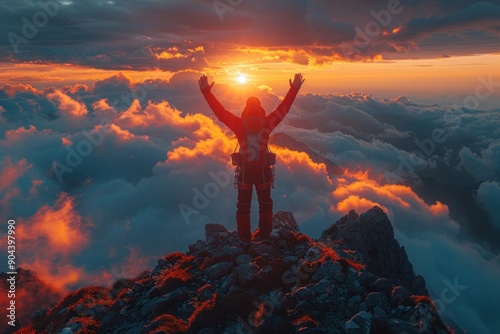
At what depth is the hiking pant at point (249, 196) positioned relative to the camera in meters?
10.6

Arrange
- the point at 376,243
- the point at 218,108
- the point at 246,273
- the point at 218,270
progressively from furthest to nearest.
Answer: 1. the point at 376,243
2. the point at 218,108
3. the point at 218,270
4. the point at 246,273

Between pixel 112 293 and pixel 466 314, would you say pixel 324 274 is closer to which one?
pixel 112 293

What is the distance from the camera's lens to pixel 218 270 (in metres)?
9.16

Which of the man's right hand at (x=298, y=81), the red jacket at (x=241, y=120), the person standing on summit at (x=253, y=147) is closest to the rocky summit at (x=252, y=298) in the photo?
the person standing on summit at (x=253, y=147)

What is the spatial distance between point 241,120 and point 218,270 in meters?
4.55

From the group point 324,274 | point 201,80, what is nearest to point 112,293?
point 324,274

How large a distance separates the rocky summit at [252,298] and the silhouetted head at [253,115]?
3.67 metres

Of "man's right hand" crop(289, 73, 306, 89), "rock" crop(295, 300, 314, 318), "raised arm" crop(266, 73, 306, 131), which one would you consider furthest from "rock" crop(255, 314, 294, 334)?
"man's right hand" crop(289, 73, 306, 89)

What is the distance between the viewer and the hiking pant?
1065 cm

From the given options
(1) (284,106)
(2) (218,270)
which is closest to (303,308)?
(2) (218,270)

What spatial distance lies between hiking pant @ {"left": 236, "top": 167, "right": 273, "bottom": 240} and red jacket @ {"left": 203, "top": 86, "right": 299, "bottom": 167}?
84cm

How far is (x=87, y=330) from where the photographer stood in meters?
7.54

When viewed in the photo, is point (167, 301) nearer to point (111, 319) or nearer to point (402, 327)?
point (111, 319)

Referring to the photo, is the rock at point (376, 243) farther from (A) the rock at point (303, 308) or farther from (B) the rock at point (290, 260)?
(A) the rock at point (303, 308)
